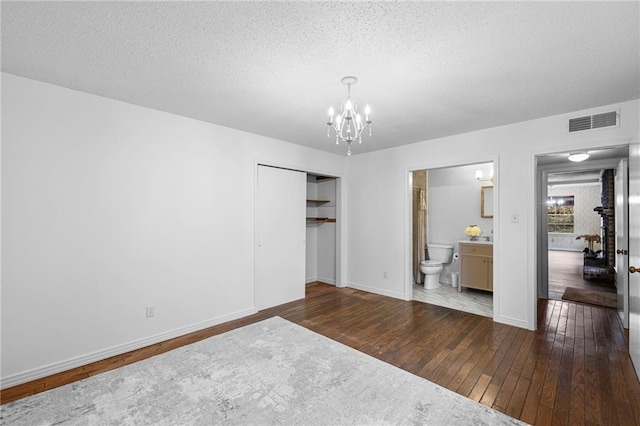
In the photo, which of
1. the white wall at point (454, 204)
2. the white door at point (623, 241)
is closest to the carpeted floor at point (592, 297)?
the white door at point (623, 241)

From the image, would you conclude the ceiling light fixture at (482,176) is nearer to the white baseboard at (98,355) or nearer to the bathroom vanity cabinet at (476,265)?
the bathroom vanity cabinet at (476,265)

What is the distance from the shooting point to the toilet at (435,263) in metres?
5.22

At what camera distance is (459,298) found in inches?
185

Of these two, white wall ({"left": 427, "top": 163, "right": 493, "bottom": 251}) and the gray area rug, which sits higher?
white wall ({"left": 427, "top": 163, "right": 493, "bottom": 251})

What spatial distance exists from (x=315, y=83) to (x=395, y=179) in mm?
2692

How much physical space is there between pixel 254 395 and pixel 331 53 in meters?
2.57

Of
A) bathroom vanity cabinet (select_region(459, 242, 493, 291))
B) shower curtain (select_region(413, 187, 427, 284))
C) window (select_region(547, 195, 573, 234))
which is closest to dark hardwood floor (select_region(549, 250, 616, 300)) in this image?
bathroom vanity cabinet (select_region(459, 242, 493, 291))

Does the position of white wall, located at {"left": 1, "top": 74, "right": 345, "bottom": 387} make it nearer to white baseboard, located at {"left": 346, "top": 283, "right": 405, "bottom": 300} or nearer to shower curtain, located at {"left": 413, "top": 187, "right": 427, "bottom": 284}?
white baseboard, located at {"left": 346, "top": 283, "right": 405, "bottom": 300}

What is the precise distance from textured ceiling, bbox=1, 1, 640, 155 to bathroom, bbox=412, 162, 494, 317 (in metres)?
2.48

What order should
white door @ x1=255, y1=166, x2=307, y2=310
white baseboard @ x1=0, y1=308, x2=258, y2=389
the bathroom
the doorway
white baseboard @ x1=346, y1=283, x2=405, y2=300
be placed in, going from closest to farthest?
white baseboard @ x1=0, y1=308, x2=258, y2=389, white door @ x1=255, y1=166, x2=307, y2=310, the doorway, white baseboard @ x1=346, y1=283, x2=405, y2=300, the bathroom

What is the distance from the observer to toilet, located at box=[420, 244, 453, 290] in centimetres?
522

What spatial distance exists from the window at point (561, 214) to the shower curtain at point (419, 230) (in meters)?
8.18

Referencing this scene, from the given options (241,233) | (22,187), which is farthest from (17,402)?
(241,233)

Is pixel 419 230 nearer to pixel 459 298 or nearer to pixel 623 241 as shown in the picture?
pixel 459 298
